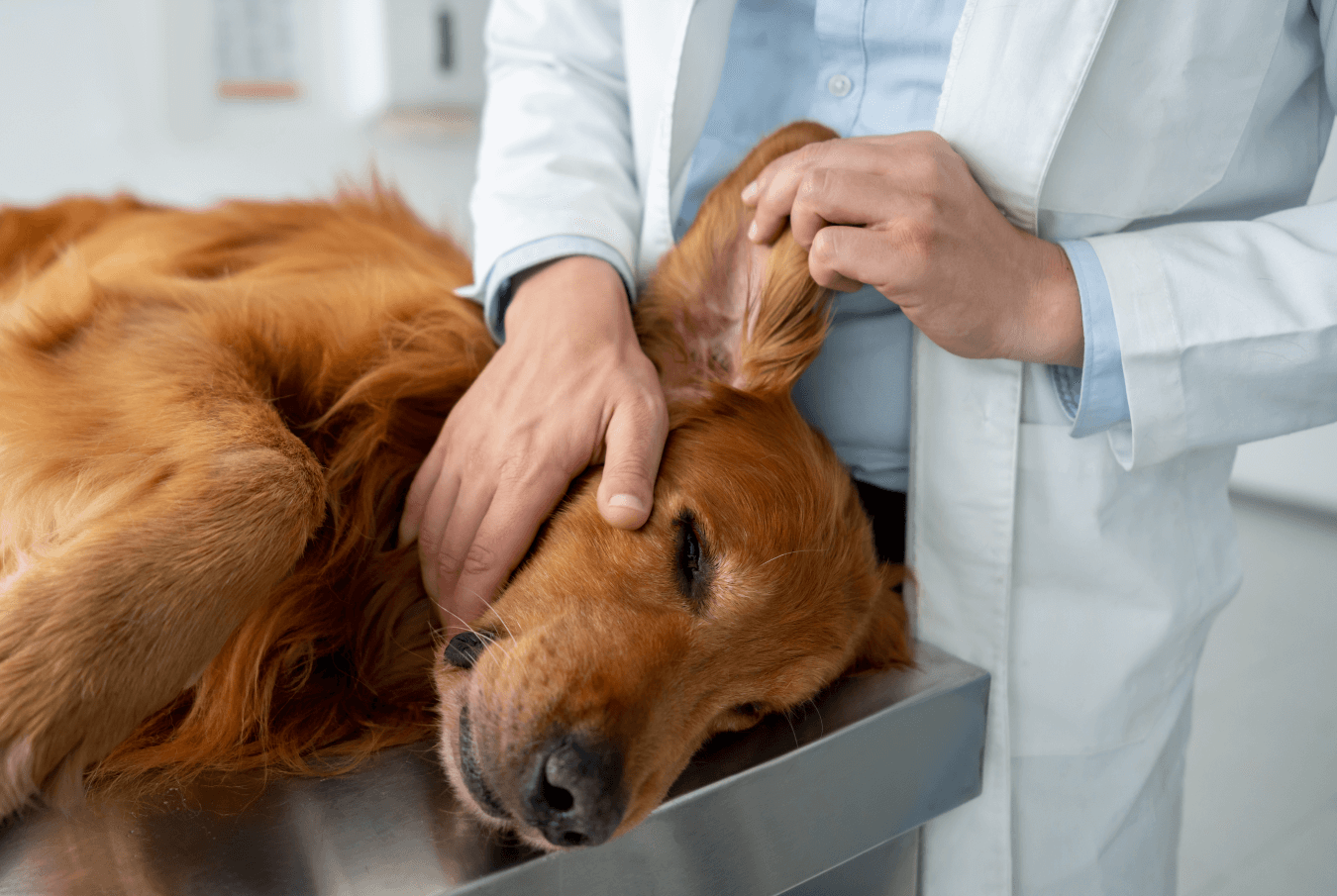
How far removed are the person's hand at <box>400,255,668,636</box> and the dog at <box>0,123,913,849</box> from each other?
0.17 ft

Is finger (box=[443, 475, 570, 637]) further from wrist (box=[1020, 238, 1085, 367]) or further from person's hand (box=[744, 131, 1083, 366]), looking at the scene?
wrist (box=[1020, 238, 1085, 367])

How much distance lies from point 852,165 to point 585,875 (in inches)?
32.2

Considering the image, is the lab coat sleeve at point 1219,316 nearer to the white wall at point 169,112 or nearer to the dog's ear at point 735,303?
the dog's ear at point 735,303

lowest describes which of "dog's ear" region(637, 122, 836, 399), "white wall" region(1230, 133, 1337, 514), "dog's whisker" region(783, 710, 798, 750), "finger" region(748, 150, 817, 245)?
"white wall" region(1230, 133, 1337, 514)

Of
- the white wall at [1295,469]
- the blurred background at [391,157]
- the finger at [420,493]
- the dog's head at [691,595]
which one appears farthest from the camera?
the white wall at [1295,469]

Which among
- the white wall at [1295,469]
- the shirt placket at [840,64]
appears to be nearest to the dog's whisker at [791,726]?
the shirt placket at [840,64]

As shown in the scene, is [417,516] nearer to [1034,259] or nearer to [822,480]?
[822,480]

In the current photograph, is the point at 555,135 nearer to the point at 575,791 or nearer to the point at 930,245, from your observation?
the point at 930,245

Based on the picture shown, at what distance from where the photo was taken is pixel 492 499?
1080mm

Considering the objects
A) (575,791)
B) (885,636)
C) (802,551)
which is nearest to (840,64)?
(802,551)

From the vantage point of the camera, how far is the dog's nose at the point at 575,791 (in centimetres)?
82

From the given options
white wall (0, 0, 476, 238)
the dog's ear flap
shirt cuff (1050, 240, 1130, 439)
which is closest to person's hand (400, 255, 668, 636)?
the dog's ear flap

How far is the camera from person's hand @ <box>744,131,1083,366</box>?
976 millimetres

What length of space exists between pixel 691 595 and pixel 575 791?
0.33m
